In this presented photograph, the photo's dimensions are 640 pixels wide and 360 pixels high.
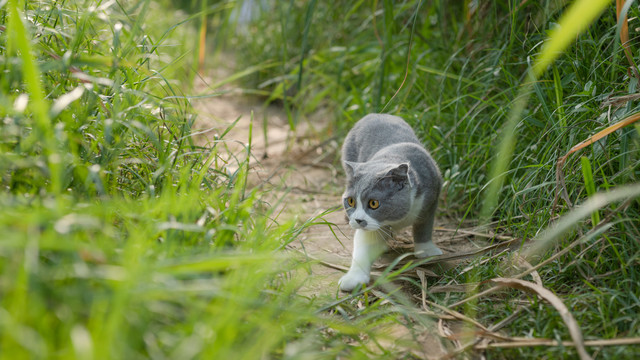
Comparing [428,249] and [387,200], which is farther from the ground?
[387,200]

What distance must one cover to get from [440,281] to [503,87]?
1402 mm

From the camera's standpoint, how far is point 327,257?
265 centimetres

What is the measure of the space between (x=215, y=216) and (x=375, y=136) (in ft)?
4.49

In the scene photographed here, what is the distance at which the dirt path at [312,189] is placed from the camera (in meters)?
2.40

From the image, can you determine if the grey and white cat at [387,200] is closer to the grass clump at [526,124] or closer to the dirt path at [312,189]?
the dirt path at [312,189]

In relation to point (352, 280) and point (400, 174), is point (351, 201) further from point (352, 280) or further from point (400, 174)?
point (352, 280)

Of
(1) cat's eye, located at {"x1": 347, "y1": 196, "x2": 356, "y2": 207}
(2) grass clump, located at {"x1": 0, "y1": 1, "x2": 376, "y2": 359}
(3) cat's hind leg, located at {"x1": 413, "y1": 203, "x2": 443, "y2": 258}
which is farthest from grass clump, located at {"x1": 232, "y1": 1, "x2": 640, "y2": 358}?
(2) grass clump, located at {"x1": 0, "y1": 1, "x2": 376, "y2": 359}

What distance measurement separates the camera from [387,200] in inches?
97.2

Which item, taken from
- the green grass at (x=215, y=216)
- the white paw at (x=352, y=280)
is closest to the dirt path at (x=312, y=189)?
the white paw at (x=352, y=280)

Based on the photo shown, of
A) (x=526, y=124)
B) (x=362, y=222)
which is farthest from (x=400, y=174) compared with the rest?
(x=526, y=124)

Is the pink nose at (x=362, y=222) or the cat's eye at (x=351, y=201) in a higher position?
the cat's eye at (x=351, y=201)

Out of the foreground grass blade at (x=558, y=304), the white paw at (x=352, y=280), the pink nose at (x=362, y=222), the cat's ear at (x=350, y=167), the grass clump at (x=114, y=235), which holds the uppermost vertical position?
the grass clump at (x=114, y=235)

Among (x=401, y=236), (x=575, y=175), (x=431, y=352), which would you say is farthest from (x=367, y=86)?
(x=431, y=352)

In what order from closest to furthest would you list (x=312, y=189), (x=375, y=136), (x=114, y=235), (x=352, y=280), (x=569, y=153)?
(x=114, y=235) < (x=569, y=153) < (x=352, y=280) < (x=375, y=136) < (x=312, y=189)
